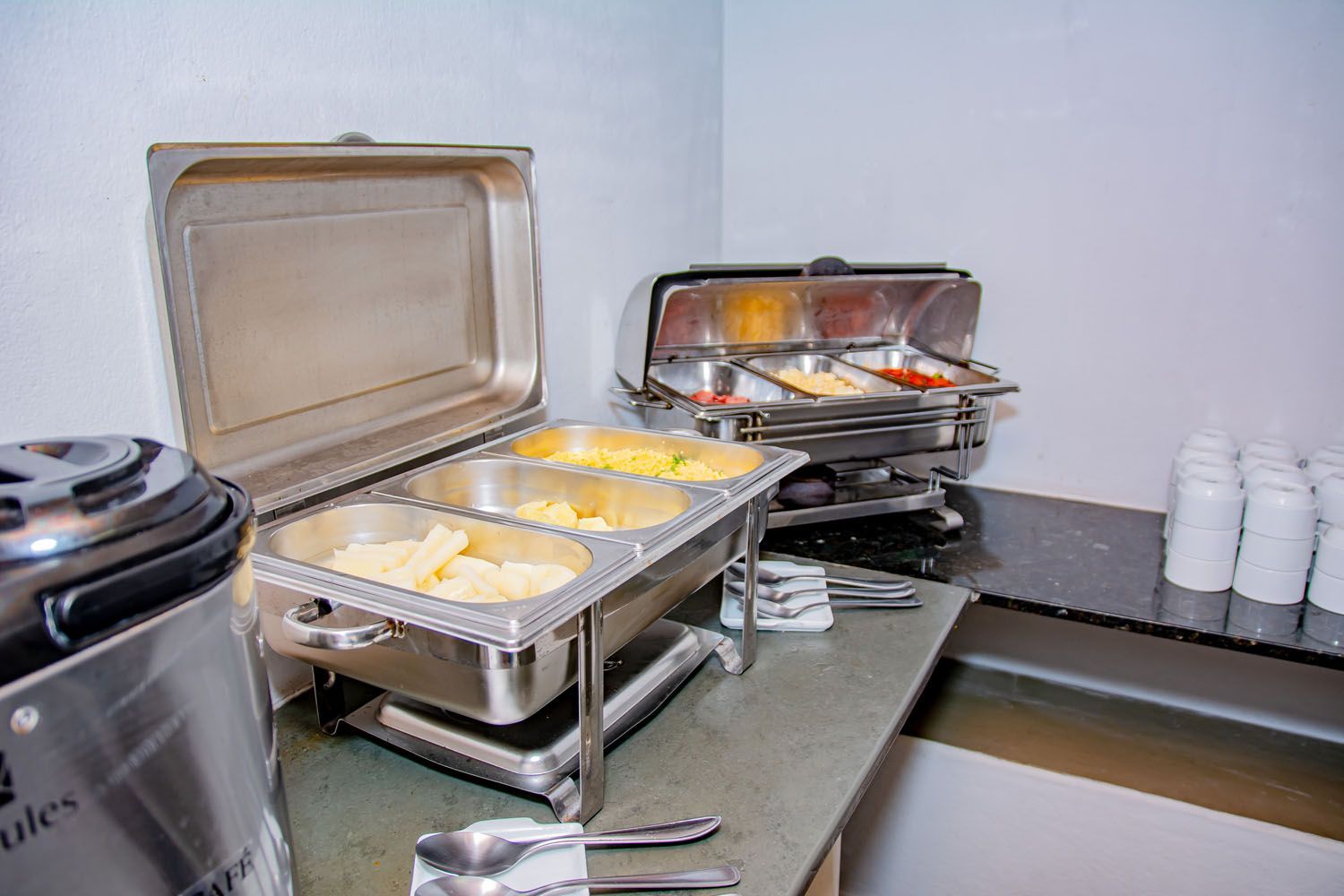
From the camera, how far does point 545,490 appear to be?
4.38 feet

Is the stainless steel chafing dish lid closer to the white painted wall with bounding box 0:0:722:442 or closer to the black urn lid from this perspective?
the white painted wall with bounding box 0:0:722:442

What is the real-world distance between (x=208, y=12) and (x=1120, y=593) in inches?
66.0

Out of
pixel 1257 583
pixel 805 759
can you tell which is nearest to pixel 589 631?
pixel 805 759

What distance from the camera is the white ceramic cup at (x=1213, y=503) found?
162 centimetres

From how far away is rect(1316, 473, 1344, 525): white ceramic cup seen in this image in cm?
160

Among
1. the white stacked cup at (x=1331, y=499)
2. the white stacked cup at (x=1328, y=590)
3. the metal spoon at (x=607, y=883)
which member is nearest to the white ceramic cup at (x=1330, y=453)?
the white stacked cup at (x=1331, y=499)

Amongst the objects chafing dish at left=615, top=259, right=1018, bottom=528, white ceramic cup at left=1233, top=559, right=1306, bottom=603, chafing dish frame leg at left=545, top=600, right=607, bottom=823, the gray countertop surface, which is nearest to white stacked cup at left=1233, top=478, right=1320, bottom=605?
white ceramic cup at left=1233, top=559, right=1306, bottom=603

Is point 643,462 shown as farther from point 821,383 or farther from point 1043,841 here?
point 1043,841

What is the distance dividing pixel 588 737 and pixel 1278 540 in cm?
133

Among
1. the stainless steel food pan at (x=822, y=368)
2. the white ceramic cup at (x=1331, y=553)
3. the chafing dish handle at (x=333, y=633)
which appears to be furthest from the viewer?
the stainless steel food pan at (x=822, y=368)

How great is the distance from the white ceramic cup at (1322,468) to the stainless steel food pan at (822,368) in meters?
0.78

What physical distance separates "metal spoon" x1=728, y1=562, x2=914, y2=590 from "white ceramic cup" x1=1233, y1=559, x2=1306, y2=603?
643 millimetres

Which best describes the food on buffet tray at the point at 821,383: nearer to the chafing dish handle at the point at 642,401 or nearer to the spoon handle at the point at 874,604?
the chafing dish handle at the point at 642,401

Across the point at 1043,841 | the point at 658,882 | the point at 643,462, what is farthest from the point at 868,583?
the point at 658,882
